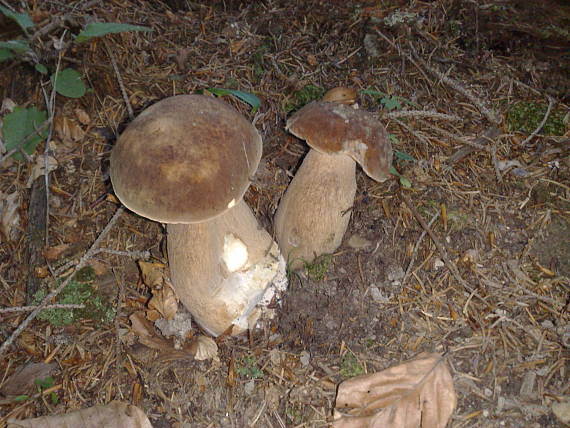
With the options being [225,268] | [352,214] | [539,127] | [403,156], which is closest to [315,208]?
[352,214]

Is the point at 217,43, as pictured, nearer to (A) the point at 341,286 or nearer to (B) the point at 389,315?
(A) the point at 341,286

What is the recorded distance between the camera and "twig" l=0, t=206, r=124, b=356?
1877 millimetres

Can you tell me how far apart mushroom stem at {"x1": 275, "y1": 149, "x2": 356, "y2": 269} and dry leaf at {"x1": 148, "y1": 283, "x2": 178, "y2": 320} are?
63cm

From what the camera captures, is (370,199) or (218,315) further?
(370,199)

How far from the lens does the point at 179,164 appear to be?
1468 millimetres

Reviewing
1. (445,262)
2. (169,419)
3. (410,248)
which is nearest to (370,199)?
(410,248)

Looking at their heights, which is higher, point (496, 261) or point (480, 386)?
point (496, 261)

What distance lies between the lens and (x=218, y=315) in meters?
2.05

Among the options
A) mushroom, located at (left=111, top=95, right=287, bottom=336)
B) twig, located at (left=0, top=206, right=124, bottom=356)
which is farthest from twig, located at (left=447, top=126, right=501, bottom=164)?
twig, located at (left=0, top=206, right=124, bottom=356)

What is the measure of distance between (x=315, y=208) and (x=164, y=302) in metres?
0.91

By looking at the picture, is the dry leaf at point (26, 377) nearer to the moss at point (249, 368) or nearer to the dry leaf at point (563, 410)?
the moss at point (249, 368)

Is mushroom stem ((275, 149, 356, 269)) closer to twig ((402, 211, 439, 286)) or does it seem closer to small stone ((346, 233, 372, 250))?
small stone ((346, 233, 372, 250))

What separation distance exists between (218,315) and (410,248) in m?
1.07

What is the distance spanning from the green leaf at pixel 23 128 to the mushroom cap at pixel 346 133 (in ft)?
5.06
